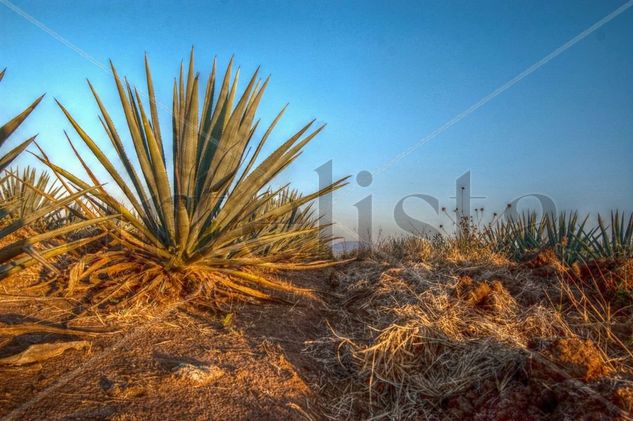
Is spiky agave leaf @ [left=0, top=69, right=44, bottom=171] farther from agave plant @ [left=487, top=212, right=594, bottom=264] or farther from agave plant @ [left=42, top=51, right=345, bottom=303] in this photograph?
agave plant @ [left=487, top=212, right=594, bottom=264]

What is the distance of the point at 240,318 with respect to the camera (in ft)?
10.2

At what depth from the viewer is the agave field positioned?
6.19 feet

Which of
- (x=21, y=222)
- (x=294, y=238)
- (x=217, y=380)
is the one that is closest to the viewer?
(x=21, y=222)

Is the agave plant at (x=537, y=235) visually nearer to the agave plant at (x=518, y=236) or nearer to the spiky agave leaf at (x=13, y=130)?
the agave plant at (x=518, y=236)

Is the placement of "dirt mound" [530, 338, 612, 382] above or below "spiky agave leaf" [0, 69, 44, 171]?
below

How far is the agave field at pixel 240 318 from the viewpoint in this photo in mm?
1888

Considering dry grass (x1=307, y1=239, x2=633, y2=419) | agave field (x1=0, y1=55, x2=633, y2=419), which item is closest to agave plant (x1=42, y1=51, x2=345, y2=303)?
agave field (x1=0, y1=55, x2=633, y2=419)

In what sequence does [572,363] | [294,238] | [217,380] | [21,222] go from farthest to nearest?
[294,238] → [217,380] → [572,363] → [21,222]

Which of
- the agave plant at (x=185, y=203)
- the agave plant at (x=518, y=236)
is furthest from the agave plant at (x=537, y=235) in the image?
the agave plant at (x=185, y=203)

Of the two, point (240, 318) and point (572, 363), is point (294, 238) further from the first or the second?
point (572, 363)

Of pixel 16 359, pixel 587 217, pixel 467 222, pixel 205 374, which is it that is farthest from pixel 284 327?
pixel 587 217

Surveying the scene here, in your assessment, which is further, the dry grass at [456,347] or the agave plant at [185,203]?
the agave plant at [185,203]

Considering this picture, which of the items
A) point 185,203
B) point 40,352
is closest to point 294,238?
point 185,203

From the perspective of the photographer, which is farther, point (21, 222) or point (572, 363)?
point (572, 363)
